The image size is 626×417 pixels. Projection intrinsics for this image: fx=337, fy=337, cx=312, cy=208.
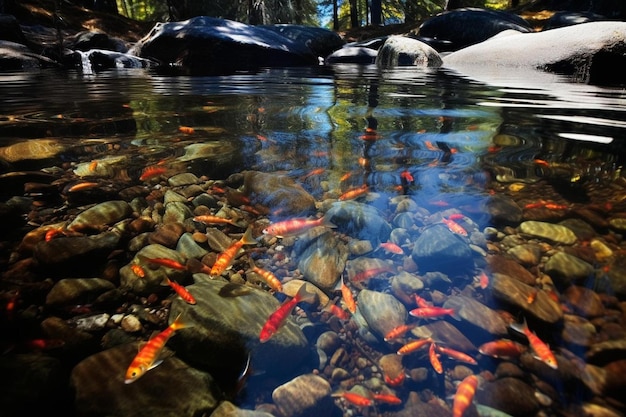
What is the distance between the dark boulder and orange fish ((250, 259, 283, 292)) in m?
20.4

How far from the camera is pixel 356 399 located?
1.76 metres

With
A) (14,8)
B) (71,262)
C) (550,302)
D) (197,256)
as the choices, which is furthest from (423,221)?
(14,8)

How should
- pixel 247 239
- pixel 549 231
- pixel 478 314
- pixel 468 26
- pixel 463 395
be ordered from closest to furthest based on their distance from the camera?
1. pixel 463 395
2. pixel 478 314
3. pixel 247 239
4. pixel 549 231
5. pixel 468 26

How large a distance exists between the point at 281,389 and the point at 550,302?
190cm

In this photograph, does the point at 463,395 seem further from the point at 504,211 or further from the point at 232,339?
the point at 504,211

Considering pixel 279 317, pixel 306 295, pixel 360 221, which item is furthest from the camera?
pixel 360 221

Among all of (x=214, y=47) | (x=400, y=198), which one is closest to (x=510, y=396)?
(x=400, y=198)

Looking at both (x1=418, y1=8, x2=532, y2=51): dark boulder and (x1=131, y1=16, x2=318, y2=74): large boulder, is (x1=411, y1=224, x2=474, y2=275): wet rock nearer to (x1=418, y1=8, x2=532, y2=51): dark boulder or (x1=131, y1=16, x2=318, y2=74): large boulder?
(x1=131, y1=16, x2=318, y2=74): large boulder

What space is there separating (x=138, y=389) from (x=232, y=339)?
513mm

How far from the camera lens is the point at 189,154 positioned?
4.70 meters

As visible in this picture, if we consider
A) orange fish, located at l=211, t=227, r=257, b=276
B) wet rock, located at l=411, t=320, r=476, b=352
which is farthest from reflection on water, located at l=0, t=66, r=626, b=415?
orange fish, located at l=211, t=227, r=257, b=276

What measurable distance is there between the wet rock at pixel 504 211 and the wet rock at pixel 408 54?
468 inches

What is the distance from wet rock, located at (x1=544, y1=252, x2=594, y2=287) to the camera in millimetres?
2508

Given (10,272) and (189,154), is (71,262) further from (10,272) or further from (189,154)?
(189,154)
